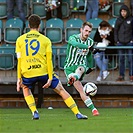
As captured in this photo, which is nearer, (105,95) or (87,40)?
(87,40)

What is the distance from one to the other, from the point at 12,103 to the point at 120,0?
15.5 ft

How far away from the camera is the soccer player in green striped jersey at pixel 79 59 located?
Result: 1450 centimetres

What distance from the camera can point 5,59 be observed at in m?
19.2

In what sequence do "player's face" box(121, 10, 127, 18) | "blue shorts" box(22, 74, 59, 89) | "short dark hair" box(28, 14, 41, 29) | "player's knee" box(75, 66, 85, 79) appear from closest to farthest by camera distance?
"short dark hair" box(28, 14, 41, 29) < "blue shorts" box(22, 74, 59, 89) < "player's knee" box(75, 66, 85, 79) < "player's face" box(121, 10, 127, 18)

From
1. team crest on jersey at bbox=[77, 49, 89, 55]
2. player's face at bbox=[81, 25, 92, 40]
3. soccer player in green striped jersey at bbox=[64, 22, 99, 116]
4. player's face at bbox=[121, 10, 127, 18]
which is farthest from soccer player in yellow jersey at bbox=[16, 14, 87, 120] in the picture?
player's face at bbox=[121, 10, 127, 18]

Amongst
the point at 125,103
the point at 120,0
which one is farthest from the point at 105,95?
the point at 120,0

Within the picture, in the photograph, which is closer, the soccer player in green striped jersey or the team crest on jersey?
the soccer player in green striped jersey

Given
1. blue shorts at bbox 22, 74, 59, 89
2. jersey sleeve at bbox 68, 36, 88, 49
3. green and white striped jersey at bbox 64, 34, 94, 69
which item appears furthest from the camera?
green and white striped jersey at bbox 64, 34, 94, 69

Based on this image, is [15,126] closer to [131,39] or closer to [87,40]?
[87,40]

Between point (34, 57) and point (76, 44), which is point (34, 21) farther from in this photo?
point (76, 44)

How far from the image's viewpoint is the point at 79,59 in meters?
14.9

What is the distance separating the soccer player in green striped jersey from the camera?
47.6ft

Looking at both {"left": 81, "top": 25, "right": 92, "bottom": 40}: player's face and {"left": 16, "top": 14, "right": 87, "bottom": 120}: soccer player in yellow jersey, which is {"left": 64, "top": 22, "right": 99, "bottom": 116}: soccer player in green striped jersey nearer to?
{"left": 81, "top": 25, "right": 92, "bottom": 40}: player's face

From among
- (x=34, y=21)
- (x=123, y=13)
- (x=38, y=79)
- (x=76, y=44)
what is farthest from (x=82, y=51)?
(x=123, y=13)
